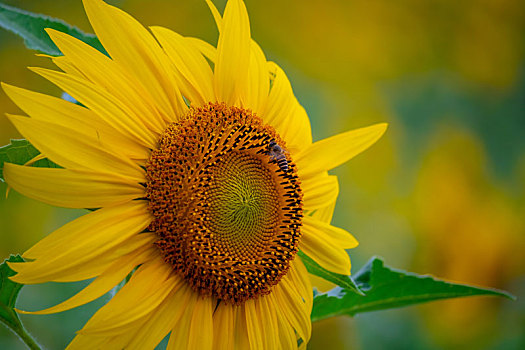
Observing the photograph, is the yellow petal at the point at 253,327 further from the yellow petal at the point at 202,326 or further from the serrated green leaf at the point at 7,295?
the serrated green leaf at the point at 7,295

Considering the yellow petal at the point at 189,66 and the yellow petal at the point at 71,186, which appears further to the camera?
the yellow petal at the point at 189,66

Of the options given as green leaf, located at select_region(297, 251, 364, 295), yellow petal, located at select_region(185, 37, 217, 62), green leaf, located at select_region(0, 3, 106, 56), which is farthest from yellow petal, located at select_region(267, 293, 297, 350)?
green leaf, located at select_region(0, 3, 106, 56)

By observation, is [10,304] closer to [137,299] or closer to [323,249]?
[137,299]

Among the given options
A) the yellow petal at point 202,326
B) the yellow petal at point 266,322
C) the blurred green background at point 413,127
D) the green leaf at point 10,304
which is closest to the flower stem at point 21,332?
the green leaf at point 10,304

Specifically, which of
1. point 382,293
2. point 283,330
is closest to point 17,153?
point 283,330

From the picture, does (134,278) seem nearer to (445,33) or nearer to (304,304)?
(304,304)

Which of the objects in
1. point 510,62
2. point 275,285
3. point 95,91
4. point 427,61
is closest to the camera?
point 95,91

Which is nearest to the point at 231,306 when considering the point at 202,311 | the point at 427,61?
the point at 202,311
